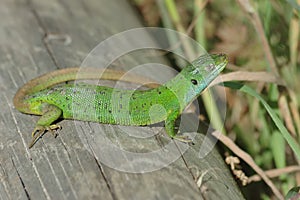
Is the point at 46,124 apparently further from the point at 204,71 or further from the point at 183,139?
the point at 204,71

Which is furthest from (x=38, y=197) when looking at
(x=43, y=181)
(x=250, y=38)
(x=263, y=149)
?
(x=250, y=38)

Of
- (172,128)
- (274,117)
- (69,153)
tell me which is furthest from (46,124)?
(274,117)

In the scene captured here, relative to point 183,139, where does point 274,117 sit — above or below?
below

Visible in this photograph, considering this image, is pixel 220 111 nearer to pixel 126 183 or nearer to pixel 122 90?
pixel 122 90

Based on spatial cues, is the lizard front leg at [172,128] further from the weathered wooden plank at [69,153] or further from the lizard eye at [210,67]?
the lizard eye at [210,67]

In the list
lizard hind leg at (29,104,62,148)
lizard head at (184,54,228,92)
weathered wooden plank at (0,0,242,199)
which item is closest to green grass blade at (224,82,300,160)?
lizard head at (184,54,228,92)

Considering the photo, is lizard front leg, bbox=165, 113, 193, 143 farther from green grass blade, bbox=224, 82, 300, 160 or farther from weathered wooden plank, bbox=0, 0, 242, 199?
green grass blade, bbox=224, 82, 300, 160
